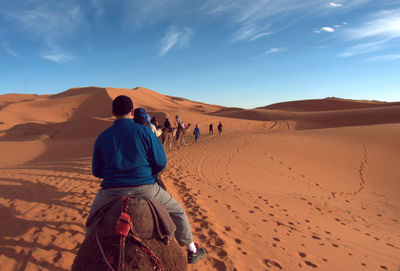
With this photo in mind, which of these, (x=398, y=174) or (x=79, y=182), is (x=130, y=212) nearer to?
(x=79, y=182)

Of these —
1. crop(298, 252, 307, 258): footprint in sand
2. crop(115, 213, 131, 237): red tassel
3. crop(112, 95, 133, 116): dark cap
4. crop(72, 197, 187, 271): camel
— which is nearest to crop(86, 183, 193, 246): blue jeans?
crop(72, 197, 187, 271): camel

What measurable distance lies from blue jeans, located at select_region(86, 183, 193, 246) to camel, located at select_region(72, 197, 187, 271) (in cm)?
13

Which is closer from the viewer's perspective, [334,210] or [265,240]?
[265,240]

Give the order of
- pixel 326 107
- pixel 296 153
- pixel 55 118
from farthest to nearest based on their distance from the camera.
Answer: pixel 326 107 → pixel 55 118 → pixel 296 153

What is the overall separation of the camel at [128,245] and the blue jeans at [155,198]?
13 centimetres

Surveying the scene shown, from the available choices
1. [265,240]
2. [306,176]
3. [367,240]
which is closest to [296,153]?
[306,176]

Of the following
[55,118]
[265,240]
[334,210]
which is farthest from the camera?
[55,118]

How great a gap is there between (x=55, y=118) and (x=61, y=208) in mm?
50788

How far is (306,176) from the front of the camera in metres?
11.3

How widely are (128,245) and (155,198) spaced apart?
0.51 m

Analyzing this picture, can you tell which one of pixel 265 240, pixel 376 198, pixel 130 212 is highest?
pixel 130 212

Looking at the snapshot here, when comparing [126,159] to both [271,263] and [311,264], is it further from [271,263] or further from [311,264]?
[311,264]

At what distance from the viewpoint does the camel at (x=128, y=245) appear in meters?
1.70

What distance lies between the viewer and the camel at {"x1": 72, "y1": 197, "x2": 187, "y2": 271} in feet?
5.58
